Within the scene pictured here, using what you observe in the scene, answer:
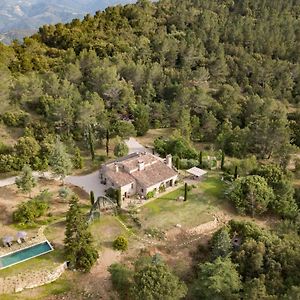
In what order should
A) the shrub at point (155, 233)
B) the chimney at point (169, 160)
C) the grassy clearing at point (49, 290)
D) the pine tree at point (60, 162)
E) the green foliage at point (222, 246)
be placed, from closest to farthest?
the grassy clearing at point (49, 290), the green foliage at point (222, 246), the shrub at point (155, 233), the pine tree at point (60, 162), the chimney at point (169, 160)

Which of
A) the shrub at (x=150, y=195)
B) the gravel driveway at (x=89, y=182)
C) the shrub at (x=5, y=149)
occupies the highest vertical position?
the shrub at (x=5, y=149)

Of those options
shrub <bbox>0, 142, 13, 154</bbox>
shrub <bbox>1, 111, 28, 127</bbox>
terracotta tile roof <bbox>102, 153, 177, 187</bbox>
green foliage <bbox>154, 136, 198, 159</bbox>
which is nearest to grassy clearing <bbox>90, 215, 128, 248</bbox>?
terracotta tile roof <bbox>102, 153, 177, 187</bbox>

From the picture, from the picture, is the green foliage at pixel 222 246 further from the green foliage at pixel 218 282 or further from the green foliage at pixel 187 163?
the green foliage at pixel 187 163

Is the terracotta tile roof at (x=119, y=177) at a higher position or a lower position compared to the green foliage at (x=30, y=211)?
higher

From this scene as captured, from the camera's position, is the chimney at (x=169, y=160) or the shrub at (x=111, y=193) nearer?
the shrub at (x=111, y=193)

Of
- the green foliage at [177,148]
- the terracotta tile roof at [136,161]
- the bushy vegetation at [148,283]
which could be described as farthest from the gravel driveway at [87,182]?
the bushy vegetation at [148,283]

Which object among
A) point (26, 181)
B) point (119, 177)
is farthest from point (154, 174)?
point (26, 181)

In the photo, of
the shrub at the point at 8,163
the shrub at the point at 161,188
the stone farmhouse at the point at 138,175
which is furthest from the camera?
the shrub at the point at 8,163
